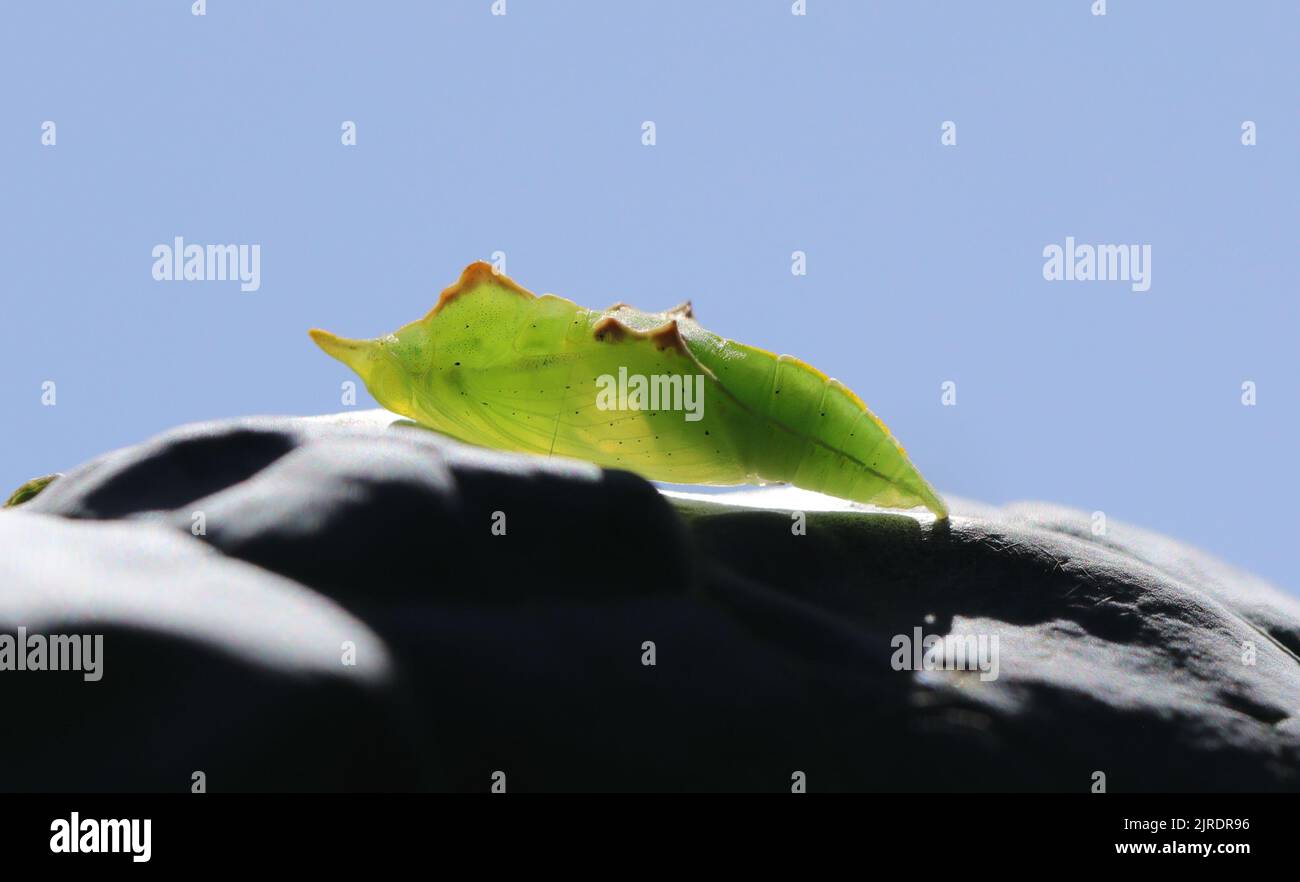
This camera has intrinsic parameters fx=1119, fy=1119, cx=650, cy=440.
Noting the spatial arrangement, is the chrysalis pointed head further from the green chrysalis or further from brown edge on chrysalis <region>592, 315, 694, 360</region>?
brown edge on chrysalis <region>592, 315, 694, 360</region>

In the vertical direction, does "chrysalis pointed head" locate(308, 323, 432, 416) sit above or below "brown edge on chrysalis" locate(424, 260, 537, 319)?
below

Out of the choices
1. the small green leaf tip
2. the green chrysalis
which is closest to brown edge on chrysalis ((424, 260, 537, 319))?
the green chrysalis

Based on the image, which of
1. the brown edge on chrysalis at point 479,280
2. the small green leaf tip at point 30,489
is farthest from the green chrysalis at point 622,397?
the small green leaf tip at point 30,489

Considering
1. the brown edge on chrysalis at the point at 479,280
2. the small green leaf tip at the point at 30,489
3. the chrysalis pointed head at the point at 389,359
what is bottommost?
the small green leaf tip at the point at 30,489

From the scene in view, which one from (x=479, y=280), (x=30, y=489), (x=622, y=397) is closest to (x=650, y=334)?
(x=622, y=397)

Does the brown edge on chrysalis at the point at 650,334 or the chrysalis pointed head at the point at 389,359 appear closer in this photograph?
the brown edge on chrysalis at the point at 650,334

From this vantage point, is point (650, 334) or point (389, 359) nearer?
point (650, 334)

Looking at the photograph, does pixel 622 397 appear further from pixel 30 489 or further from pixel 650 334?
pixel 30 489

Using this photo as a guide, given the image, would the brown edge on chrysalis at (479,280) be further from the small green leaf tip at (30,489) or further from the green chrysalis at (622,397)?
the small green leaf tip at (30,489)
